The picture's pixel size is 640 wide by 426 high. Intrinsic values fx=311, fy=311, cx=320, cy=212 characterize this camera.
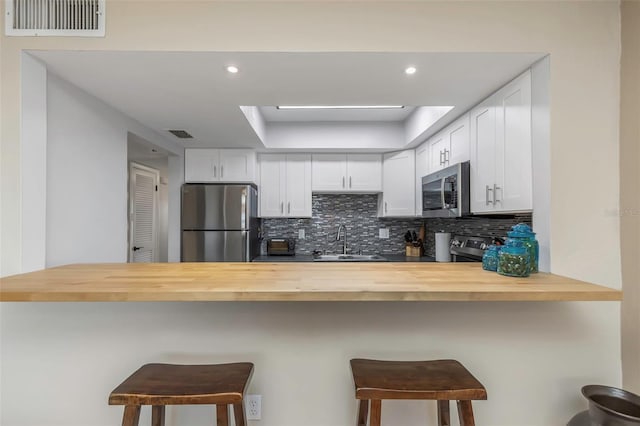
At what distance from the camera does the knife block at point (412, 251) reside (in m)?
3.65

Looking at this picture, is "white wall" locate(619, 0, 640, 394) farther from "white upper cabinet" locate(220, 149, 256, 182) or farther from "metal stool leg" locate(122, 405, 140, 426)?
"white upper cabinet" locate(220, 149, 256, 182)

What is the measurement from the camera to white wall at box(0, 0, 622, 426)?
1.47 meters

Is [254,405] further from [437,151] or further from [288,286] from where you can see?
[437,151]

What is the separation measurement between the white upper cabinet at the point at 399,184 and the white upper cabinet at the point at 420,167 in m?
0.07

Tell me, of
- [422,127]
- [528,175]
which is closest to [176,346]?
[528,175]

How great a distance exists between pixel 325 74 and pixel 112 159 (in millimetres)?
1564

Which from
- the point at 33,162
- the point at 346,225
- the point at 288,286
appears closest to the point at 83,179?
the point at 33,162

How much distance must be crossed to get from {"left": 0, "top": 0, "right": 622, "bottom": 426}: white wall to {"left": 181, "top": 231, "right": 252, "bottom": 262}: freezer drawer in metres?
1.63

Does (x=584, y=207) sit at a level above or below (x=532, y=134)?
below

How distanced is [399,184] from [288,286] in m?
2.53

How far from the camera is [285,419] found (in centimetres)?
154

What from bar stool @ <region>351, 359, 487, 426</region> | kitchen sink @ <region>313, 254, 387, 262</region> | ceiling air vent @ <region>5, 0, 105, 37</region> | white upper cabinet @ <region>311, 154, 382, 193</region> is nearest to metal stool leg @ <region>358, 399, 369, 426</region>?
bar stool @ <region>351, 359, 487, 426</region>

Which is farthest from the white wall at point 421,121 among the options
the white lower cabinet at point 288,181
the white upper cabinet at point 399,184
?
the white lower cabinet at point 288,181

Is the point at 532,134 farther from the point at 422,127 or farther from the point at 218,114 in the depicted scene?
the point at 218,114
